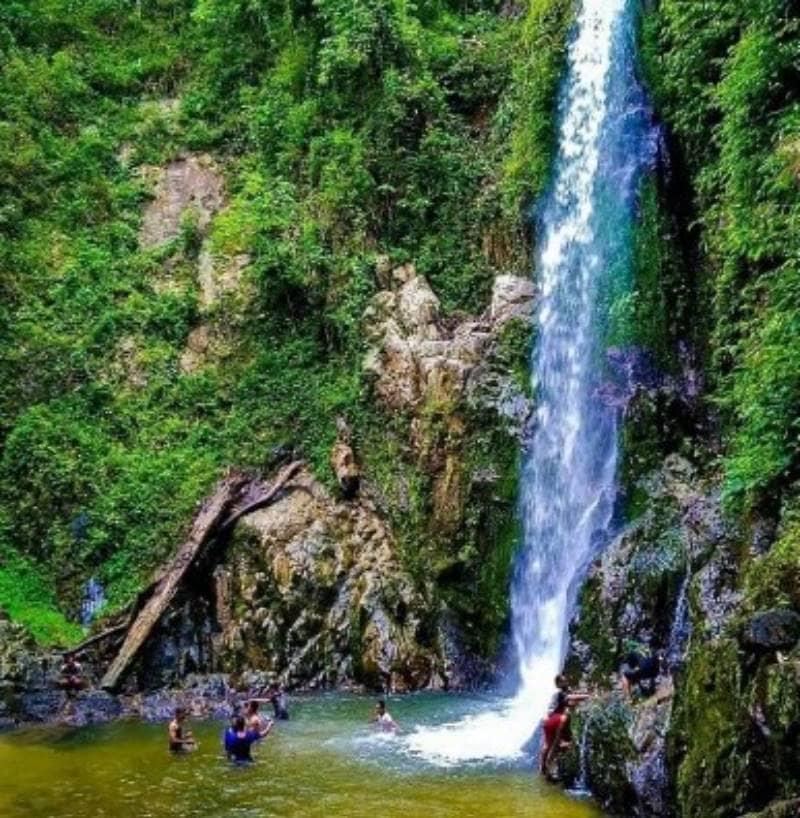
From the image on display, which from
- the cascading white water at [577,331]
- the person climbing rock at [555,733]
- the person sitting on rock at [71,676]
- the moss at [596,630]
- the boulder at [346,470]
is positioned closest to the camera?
the person climbing rock at [555,733]

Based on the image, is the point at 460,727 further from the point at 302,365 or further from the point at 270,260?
the point at 270,260

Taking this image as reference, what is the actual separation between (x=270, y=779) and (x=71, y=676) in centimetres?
610

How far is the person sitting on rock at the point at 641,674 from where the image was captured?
12984 millimetres

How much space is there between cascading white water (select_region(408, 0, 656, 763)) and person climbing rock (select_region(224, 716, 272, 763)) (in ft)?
13.3

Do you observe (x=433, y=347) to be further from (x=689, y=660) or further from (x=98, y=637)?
(x=689, y=660)

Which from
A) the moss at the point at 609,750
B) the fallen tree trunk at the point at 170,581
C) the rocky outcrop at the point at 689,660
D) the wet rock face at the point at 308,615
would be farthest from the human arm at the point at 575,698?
the fallen tree trunk at the point at 170,581

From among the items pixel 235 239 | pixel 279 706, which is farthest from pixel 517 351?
pixel 235 239

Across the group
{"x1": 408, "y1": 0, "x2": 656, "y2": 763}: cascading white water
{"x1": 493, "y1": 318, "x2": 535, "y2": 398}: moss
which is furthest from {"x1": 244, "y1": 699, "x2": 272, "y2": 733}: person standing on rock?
{"x1": 493, "y1": 318, "x2": 535, "y2": 398}: moss

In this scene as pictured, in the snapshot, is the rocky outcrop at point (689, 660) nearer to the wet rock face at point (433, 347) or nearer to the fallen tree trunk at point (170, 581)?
the wet rock face at point (433, 347)

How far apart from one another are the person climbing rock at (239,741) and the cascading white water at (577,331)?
4050 millimetres

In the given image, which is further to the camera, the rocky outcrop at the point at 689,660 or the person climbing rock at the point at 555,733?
the person climbing rock at the point at 555,733

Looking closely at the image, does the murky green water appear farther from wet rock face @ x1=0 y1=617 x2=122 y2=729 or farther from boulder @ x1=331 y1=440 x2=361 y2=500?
boulder @ x1=331 y1=440 x2=361 y2=500

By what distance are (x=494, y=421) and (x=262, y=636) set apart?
5.84 metres

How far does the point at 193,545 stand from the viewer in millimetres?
20719
